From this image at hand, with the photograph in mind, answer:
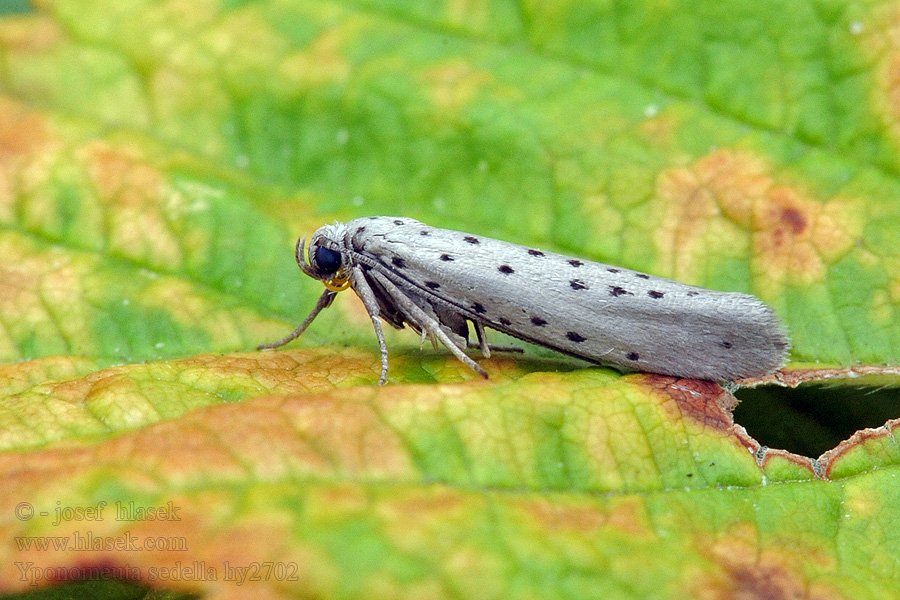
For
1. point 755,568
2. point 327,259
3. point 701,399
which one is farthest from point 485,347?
point 755,568

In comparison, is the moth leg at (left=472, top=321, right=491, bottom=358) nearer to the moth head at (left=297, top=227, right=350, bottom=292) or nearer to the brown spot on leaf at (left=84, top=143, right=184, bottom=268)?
the moth head at (left=297, top=227, right=350, bottom=292)

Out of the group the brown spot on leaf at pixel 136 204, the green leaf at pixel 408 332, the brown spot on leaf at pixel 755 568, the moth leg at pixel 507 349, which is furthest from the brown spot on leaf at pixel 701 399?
the brown spot on leaf at pixel 136 204

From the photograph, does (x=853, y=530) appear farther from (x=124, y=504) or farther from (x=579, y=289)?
(x=124, y=504)

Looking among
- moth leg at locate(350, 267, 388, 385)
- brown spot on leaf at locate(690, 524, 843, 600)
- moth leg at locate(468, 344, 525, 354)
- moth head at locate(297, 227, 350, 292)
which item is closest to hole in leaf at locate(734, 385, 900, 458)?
brown spot on leaf at locate(690, 524, 843, 600)

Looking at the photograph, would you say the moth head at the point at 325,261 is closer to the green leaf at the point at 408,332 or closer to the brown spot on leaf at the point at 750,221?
the green leaf at the point at 408,332

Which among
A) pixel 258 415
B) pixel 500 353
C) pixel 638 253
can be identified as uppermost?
pixel 638 253

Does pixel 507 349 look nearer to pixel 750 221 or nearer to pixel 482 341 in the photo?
pixel 482 341

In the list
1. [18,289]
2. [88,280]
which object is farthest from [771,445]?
[18,289]
